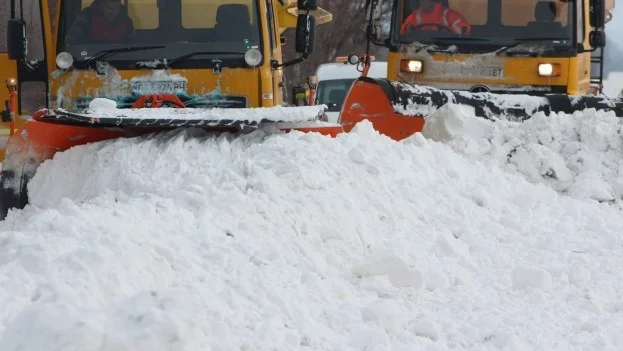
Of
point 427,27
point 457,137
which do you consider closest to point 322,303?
point 457,137

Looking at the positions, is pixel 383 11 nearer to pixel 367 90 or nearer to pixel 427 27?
pixel 427 27

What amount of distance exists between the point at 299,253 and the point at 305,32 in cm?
449

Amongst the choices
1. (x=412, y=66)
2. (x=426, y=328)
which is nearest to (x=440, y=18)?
(x=412, y=66)

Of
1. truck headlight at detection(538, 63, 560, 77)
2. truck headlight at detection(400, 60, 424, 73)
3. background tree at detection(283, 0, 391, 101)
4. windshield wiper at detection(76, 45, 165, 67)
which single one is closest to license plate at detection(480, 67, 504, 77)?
truck headlight at detection(538, 63, 560, 77)

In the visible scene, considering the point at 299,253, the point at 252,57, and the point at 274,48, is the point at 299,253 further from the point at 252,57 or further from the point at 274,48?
the point at 274,48

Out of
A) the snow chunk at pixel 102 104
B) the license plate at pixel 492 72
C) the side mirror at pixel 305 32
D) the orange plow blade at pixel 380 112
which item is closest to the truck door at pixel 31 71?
the snow chunk at pixel 102 104

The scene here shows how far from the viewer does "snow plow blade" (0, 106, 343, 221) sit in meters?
5.76

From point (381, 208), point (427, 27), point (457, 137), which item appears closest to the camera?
point (381, 208)

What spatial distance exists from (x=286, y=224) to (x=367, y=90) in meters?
3.97

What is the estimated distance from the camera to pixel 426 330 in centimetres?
350

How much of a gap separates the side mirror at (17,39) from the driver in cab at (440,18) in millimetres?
4137

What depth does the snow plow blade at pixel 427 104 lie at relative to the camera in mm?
7848

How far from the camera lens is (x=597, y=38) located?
990cm

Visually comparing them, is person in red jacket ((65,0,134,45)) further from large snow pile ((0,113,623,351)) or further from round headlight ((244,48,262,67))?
large snow pile ((0,113,623,351))
